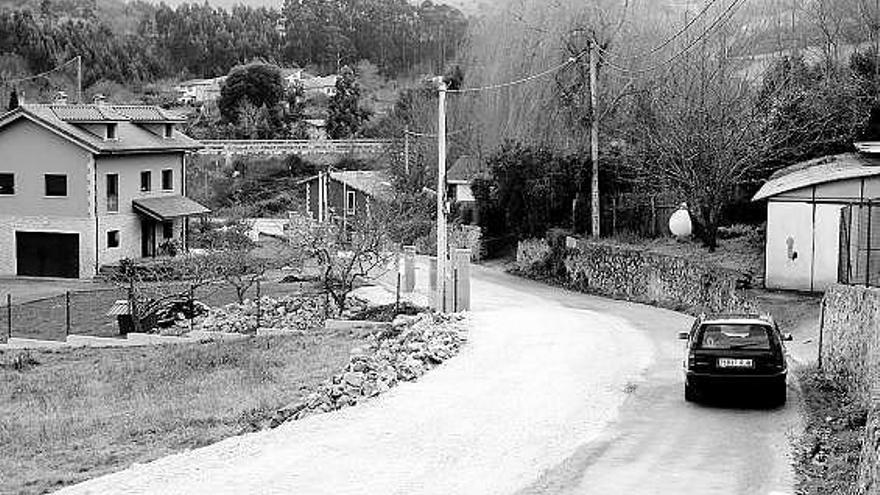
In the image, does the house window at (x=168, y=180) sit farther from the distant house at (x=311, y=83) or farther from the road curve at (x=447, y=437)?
the distant house at (x=311, y=83)

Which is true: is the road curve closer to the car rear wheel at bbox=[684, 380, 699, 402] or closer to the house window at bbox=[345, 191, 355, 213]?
the car rear wheel at bbox=[684, 380, 699, 402]

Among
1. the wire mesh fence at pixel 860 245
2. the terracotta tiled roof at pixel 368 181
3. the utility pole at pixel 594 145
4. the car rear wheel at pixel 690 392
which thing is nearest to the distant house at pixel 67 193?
the terracotta tiled roof at pixel 368 181

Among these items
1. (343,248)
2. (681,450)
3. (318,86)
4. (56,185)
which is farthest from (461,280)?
(318,86)

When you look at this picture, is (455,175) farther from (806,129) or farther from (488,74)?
(806,129)

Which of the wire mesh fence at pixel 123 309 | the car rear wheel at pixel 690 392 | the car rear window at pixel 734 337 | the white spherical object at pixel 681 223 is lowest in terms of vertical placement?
the wire mesh fence at pixel 123 309

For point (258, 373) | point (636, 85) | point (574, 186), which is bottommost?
point (258, 373)

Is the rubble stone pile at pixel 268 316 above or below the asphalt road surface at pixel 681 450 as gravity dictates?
below

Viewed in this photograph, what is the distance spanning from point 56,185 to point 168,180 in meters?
6.24

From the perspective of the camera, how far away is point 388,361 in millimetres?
20453

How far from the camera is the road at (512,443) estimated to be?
1270 cm

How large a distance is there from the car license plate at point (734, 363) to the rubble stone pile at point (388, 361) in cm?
520

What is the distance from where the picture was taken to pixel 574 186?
44500mm

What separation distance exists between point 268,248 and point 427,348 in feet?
107

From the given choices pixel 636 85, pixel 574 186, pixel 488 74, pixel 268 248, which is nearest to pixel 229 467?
pixel 574 186
